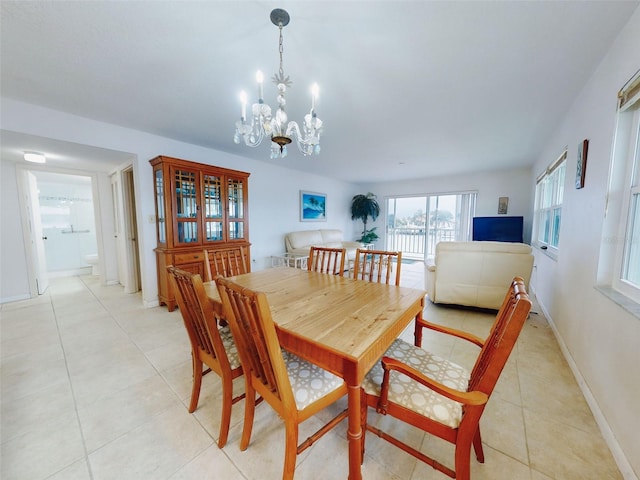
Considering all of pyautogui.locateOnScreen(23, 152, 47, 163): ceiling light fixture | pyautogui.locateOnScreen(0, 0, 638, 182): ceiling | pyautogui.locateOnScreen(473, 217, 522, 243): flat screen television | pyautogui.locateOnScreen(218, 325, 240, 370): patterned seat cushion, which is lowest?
pyautogui.locateOnScreen(218, 325, 240, 370): patterned seat cushion

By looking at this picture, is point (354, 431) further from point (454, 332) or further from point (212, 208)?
point (212, 208)

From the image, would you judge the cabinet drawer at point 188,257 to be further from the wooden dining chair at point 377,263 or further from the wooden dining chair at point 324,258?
the wooden dining chair at point 377,263

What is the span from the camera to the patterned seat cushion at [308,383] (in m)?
1.04

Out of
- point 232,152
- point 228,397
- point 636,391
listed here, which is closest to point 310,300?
point 228,397

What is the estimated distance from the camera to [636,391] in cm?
106

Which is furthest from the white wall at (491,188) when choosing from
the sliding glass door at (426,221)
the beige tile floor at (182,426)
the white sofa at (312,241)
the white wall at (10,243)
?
the white wall at (10,243)

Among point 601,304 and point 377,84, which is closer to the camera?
point 601,304

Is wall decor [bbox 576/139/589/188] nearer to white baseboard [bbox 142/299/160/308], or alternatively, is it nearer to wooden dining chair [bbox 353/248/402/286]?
wooden dining chair [bbox 353/248/402/286]

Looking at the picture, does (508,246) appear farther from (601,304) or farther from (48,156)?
(48,156)

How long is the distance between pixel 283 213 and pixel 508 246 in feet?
12.3

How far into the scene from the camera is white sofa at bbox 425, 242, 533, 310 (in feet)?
8.70

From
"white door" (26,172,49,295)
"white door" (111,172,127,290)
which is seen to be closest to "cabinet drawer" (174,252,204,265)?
"white door" (111,172,127,290)

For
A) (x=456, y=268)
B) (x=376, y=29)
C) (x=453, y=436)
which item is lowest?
(x=453, y=436)

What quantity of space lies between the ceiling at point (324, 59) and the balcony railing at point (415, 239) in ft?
12.5
